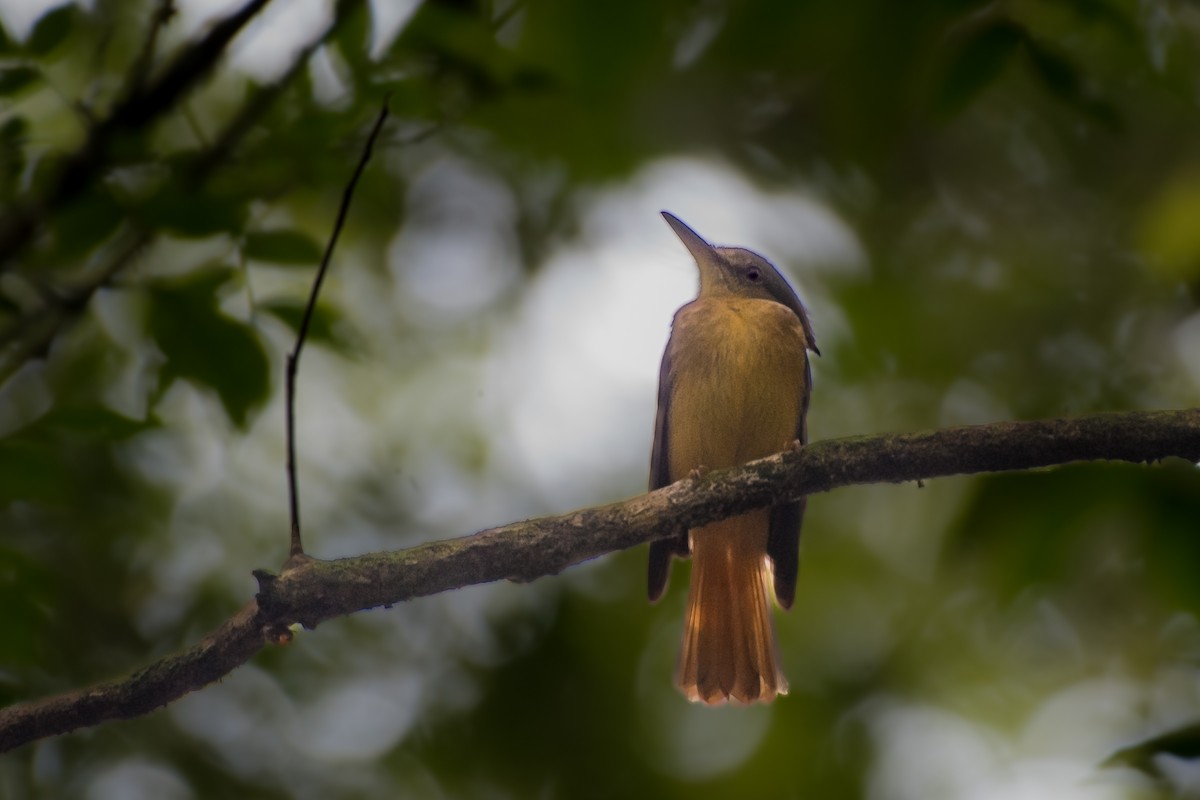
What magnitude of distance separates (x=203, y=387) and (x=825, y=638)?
206 inches

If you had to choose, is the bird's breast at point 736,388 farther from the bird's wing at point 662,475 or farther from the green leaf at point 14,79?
the green leaf at point 14,79

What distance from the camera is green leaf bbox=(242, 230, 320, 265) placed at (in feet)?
11.0

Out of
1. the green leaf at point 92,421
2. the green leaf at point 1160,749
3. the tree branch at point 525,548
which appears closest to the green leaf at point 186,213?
the green leaf at point 92,421

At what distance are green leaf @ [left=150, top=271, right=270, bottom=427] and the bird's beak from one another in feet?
11.6

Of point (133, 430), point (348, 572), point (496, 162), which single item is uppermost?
point (496, 162)

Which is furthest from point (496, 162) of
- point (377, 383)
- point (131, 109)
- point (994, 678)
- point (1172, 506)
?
point (1172, 506)

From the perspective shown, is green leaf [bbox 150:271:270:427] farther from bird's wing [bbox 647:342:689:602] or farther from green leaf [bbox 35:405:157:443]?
bird's wing [bbox 647:342:689:602]

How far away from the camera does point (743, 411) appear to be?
16.8 feet

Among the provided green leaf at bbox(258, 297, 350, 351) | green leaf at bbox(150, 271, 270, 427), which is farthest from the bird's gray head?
green leaf at bbox(150, 271, 270, 427)

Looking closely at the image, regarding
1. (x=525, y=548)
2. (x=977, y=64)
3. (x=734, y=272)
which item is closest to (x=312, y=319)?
(x=525, y=548)

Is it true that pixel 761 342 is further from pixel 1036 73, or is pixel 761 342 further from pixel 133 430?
pixel 133 430

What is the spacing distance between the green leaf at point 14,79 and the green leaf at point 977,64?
244cm

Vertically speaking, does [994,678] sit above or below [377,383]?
below

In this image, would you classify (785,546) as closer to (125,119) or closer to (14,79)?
(125,119)
